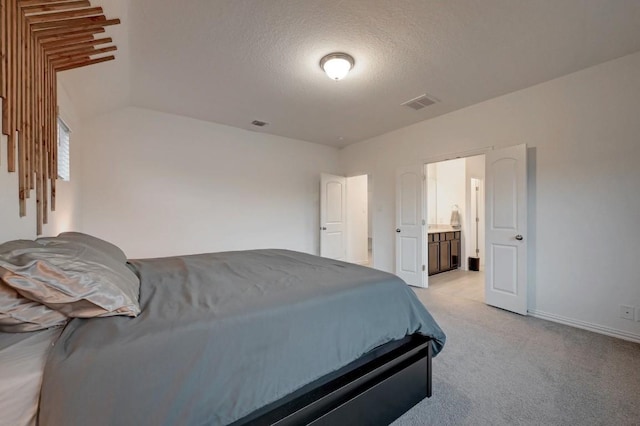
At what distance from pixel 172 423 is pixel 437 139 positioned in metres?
4.26

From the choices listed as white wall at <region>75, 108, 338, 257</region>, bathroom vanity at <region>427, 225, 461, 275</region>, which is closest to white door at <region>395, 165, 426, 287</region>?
bathroom vanity at <region>427, 225, 461, 275</region>

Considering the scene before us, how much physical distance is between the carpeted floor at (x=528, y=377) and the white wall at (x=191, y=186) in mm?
3212

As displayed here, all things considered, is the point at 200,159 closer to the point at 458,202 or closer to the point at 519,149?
the point at 519,149

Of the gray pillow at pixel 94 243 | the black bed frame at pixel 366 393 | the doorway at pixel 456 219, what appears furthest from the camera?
the doorway at pixel 456 219

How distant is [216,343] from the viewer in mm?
987

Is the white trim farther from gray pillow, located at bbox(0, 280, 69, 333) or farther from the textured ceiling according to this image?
gray pillow, located at bbox(0, 280, 69, 333)

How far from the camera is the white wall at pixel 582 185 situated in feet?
8.07

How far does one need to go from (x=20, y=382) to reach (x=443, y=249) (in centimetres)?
544

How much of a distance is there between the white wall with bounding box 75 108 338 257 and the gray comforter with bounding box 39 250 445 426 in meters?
2.39

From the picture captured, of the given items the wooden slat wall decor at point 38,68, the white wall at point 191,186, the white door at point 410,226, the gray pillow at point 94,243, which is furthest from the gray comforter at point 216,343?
the white door at point 410,226

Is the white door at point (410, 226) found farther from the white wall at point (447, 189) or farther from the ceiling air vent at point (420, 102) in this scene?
the white wall at point (447, 189)

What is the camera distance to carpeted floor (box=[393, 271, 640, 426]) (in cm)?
153

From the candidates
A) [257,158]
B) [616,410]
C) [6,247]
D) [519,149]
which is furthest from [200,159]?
[616,410]

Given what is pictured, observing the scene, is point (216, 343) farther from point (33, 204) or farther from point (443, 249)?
point (443, 249)
